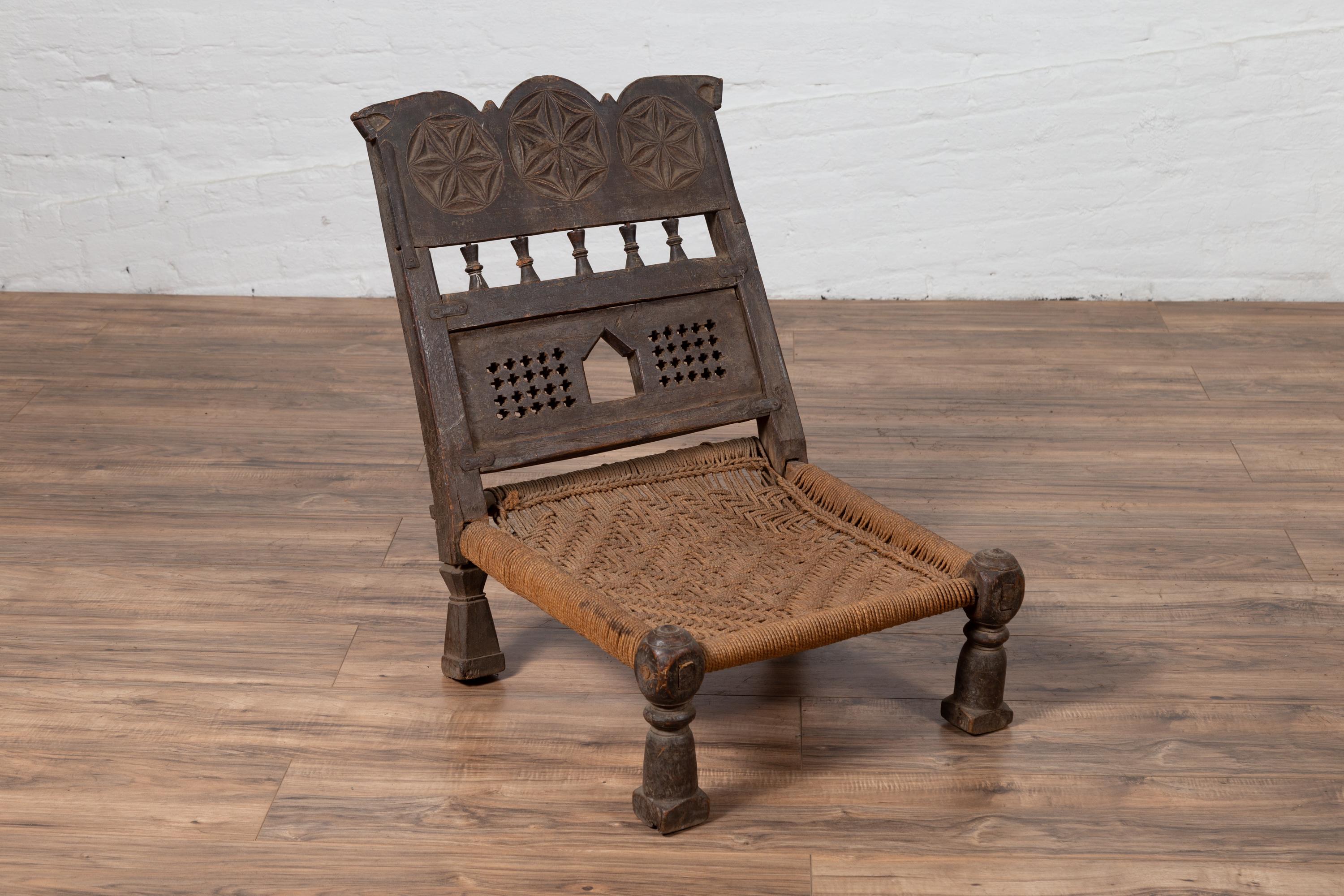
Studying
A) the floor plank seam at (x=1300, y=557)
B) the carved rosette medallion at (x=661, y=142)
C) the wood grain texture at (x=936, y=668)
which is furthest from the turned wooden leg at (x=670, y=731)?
the floor plank seam at (x=1300, y=557)

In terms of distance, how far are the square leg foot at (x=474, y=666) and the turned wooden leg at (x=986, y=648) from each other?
660 mm

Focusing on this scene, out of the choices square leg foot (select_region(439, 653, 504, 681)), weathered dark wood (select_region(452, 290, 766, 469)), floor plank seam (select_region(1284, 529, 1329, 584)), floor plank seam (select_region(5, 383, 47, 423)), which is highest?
weathered dark wood (select_region(452, 290, 766, 469))

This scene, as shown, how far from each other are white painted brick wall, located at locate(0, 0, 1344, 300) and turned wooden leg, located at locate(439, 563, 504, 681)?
2259mm

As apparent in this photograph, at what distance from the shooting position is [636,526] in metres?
2.04

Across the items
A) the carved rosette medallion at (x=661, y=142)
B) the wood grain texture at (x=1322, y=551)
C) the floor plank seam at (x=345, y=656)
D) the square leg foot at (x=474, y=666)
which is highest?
the carved rosette medallion at (x=661, y=142)

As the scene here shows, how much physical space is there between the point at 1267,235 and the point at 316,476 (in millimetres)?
2791

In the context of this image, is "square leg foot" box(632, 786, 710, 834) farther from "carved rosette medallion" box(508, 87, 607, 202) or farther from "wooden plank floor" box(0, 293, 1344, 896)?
"carved rosette medallion" box(508, 87, 607, 202)

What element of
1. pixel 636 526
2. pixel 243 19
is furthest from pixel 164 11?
pixel 636 526

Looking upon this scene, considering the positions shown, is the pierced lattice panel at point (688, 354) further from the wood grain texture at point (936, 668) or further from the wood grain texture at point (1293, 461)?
the wood grain texture at point (1293, 461)

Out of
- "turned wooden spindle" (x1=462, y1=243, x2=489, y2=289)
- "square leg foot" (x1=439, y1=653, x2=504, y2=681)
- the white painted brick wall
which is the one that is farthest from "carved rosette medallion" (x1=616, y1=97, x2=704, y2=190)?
the white painted brick wall

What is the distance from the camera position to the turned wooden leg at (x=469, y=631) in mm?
2051

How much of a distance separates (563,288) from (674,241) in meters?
0.20

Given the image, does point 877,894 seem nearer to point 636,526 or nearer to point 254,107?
point 636,526

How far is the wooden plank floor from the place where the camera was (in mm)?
1715
